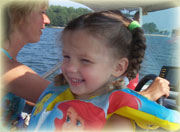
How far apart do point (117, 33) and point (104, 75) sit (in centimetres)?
24

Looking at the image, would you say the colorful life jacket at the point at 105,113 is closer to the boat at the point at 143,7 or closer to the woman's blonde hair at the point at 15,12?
the boat at the point at 143,7

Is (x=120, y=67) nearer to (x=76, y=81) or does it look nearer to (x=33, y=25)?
(x=76, y=81)

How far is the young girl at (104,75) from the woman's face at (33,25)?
0.45m

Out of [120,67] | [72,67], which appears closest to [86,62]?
[72,67]

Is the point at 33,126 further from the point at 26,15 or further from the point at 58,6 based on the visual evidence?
the point at 58,6

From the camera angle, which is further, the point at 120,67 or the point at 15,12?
the point at 15,12

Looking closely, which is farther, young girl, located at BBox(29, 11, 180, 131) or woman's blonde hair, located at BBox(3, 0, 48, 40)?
woman's blonde hair, located at BBox(3, 0, 48, 40)

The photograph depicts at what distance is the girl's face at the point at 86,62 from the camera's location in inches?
44.6

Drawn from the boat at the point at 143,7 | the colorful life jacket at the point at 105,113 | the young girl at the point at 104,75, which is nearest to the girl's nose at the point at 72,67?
the young girl at the point at 104,75

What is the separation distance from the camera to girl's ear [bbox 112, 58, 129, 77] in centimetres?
123

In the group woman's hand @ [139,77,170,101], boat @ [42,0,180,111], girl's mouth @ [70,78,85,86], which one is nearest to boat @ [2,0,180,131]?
boat @ [42,0,180,111]

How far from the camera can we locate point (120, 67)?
4.07 feet

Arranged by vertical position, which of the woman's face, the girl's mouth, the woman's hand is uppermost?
the woman's face

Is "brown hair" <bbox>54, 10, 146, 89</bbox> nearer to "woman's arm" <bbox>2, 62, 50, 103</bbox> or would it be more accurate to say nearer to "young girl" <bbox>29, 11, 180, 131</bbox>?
"young girl" <bbox>29, 11, 180, 131</bbox>
